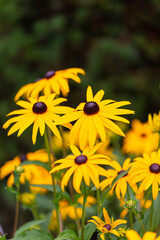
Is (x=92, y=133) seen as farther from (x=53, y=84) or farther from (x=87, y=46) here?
(x=87, y=46)

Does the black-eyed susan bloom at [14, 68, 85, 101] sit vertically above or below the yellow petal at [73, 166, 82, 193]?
above

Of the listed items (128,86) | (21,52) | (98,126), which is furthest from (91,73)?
(98,126)

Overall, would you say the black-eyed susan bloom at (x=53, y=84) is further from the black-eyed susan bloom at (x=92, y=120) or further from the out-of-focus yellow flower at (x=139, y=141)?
the out-of-focus yellow flower at (x=139, y=141)

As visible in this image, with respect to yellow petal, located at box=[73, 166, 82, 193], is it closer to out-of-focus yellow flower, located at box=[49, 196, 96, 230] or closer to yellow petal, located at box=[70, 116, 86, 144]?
yellow petal, located at box=[70, 116, 86, 144]

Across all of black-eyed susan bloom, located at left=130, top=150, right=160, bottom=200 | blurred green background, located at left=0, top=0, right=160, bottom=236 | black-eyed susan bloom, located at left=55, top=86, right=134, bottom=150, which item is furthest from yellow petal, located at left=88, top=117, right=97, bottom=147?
blurred green background, located at left=0, top=0, right=160, bottom=236

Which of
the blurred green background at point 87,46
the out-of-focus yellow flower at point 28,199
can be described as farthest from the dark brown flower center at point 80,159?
the blurred green background at point 87,46

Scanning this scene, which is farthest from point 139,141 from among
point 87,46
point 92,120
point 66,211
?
point 87,46

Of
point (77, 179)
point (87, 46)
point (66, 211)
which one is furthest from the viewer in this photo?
point (87, 46)
